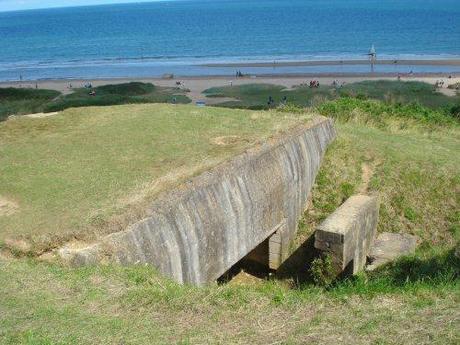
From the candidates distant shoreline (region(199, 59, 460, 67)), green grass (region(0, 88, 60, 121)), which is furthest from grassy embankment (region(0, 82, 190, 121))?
distant shoreline (region(199, 59, 460, 67))

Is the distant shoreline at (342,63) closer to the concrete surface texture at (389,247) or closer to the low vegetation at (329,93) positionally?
the low vegetation at (329,93)

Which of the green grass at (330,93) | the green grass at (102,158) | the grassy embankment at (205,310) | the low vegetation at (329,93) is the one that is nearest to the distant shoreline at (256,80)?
the green grass at (330,93)

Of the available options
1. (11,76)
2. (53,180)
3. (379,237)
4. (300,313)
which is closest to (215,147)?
(53,180)

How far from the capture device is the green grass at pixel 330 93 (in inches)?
1201

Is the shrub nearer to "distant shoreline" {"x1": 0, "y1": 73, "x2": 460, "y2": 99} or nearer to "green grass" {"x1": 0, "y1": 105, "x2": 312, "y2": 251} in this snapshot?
"green grass" {"x1": 0, "y1": 105, "x2": 312, "y2": 251}

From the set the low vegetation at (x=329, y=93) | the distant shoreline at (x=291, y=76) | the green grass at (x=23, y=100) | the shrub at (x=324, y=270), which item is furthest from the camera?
the distant shoreline at (x=291, y=76)

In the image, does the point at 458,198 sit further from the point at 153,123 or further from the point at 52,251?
the point at 52,251

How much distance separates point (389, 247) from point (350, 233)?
1.41 metres

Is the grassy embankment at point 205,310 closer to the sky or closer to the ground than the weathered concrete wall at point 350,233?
closer to the sky

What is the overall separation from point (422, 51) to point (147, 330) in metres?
60.7

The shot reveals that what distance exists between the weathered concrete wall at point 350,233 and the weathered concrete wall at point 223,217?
4.43ft

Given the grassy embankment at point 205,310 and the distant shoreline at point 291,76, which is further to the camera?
the distant shoreline at point 291,76

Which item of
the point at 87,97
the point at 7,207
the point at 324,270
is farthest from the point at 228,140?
the point at 87,97

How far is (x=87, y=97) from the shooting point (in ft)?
109
